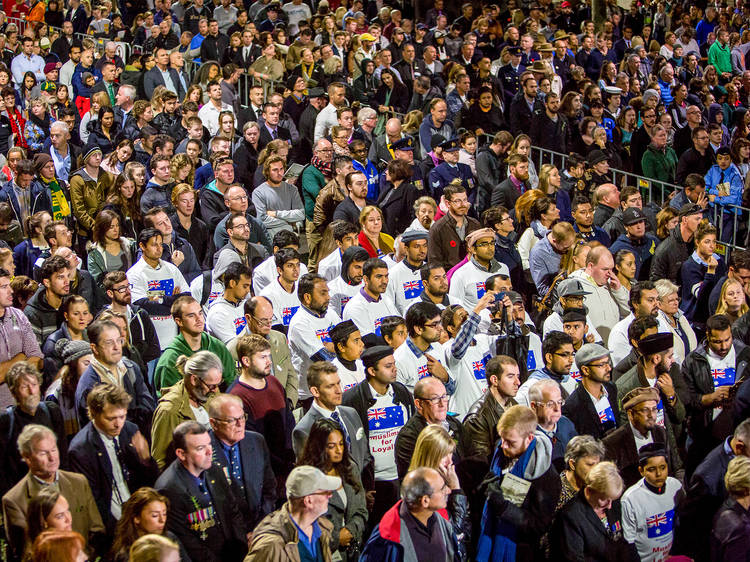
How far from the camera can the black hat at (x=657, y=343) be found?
23.7ft

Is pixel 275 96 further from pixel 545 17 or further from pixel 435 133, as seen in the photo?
pixel 545 17

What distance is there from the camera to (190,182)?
11023 mm

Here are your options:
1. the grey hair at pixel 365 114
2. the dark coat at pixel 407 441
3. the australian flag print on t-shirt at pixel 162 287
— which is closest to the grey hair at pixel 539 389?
the dark coat at pixel 407 441

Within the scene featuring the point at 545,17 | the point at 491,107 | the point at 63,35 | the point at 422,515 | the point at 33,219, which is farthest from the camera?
the point at 545,17

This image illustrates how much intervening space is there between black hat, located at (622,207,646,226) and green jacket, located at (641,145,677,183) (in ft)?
8.63

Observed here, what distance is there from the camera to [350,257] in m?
8.29

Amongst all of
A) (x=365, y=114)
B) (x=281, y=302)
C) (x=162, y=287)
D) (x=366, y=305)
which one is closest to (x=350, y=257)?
(x=366, y=305)

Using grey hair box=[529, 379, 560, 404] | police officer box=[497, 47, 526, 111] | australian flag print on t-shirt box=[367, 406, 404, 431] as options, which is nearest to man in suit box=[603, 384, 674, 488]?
grey hair box=[529, 379, 560, 404]

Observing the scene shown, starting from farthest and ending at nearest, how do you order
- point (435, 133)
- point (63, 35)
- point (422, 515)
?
1. point (63, 35)
2. point (435, 133)
3. point (422, 515)

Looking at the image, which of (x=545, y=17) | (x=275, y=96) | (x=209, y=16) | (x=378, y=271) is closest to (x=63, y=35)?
(x=209, y=16)

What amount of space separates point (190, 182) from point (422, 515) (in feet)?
21.2

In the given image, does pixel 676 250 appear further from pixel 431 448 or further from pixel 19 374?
pixel 19 374

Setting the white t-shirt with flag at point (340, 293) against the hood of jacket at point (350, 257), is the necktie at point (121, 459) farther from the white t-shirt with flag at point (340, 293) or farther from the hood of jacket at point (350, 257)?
the hood of jacket at point (350, 257)

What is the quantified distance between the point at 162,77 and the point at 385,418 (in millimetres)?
8842
